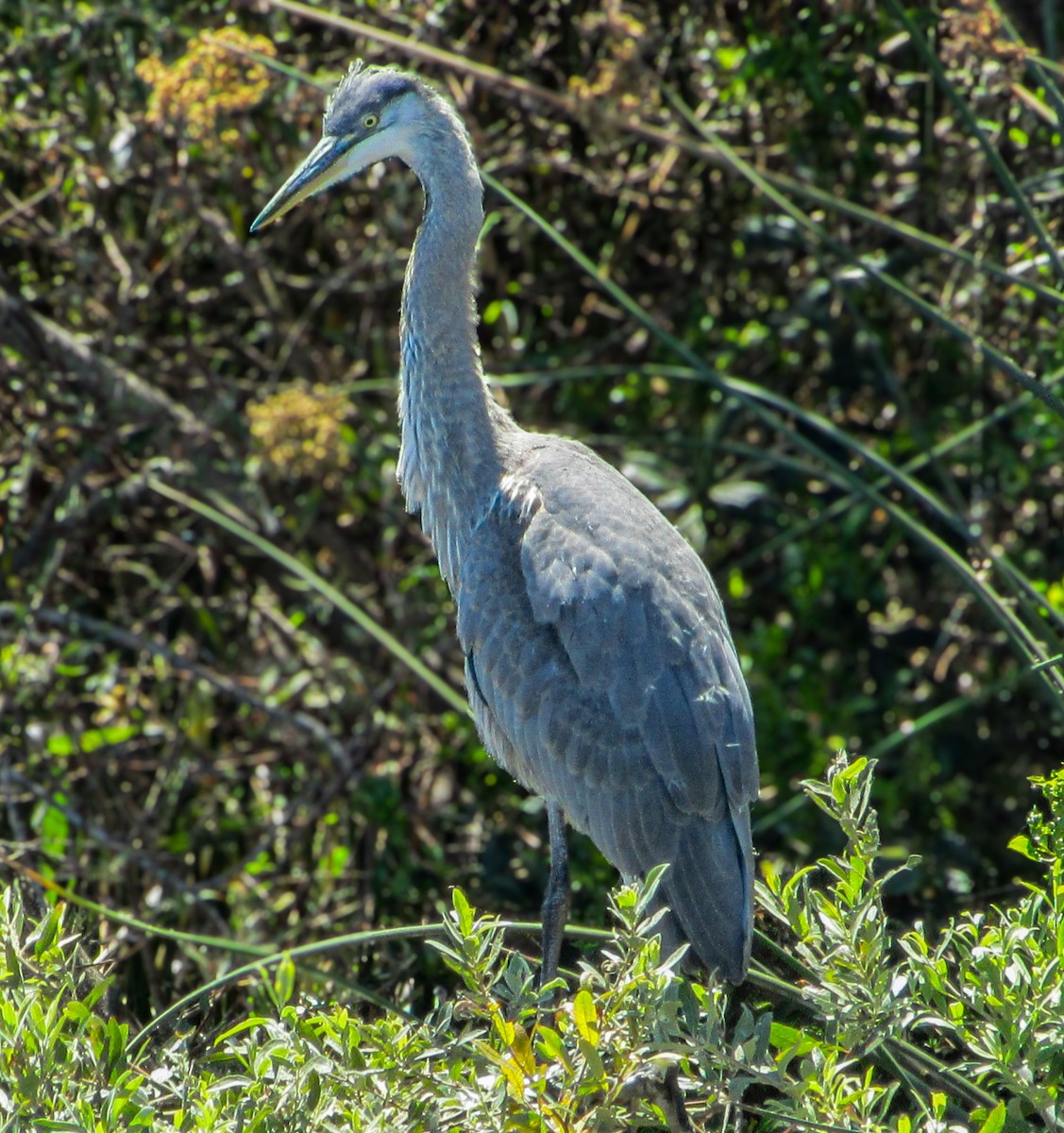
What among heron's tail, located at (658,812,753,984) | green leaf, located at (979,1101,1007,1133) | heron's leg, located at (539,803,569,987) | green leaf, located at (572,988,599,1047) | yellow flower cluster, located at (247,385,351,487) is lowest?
heron's leg, located at (539,803,569,987)

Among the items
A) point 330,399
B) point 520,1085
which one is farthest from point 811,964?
point 330,399

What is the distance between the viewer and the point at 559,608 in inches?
107

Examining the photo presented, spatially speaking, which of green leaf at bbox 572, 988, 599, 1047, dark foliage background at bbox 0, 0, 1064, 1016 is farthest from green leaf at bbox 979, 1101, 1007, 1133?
dark foliage background at bbox 0, 0, 1064, 1016

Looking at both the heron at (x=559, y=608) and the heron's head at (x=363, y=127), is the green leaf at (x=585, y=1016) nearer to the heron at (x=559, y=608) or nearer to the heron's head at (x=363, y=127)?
the heron at (x=559, y=608)

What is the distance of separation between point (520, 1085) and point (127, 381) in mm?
2694

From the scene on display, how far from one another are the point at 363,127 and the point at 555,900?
1582 mm

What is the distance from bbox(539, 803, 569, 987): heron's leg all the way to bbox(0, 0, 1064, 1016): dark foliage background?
0.78 m

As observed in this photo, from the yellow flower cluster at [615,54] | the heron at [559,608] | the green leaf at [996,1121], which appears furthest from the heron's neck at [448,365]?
the green leaf at [996,1121]

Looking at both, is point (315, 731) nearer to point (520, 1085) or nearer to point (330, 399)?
point (330, 399)

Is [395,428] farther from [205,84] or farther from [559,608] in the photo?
[559,608]

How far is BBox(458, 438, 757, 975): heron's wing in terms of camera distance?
8.56 feet

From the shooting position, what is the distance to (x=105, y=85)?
3949mm

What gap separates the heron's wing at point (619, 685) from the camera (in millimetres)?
2609

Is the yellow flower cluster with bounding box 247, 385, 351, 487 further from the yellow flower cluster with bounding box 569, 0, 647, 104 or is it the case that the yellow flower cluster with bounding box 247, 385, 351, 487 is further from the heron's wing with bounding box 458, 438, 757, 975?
the yellow flower cluster with bounding box 569, 0, 647, 104
